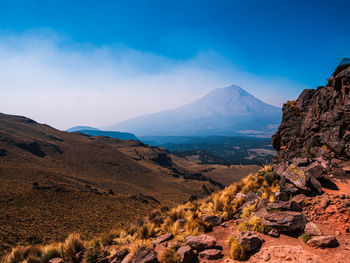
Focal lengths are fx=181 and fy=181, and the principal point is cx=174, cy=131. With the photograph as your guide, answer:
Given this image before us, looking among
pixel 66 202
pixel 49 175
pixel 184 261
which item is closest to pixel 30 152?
pixel 49 175

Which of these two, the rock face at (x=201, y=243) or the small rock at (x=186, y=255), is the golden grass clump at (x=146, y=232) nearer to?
the rock face at (x=201, y=243)

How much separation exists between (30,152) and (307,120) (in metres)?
74.0

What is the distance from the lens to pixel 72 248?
8180 millimetres

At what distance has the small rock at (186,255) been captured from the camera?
571cm

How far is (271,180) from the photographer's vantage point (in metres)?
10.7

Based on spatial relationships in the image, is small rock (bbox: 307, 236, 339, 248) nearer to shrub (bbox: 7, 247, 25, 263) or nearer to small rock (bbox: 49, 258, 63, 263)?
small rock (bbox: 49, 258, 63, 263)

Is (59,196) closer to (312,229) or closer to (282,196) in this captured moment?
(282,196)

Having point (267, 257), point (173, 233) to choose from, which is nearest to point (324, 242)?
point (267, 257)

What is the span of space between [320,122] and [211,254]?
481 inches

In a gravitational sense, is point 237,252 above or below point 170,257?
above

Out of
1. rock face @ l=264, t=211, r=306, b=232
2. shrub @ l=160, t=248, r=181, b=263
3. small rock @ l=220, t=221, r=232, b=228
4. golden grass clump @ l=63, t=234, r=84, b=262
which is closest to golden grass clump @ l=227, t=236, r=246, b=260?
rock face @ l=264, t=211, r=306, b=232

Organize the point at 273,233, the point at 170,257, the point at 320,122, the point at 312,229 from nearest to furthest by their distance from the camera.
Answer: the point at 312,229 < the point at 170,257 < the point at 273,233 < the point at 320,122

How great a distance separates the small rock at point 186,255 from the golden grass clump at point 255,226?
88.8 inches

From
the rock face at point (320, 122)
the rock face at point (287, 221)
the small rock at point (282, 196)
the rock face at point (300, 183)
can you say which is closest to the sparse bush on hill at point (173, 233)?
the small rock at point (282, 196)
